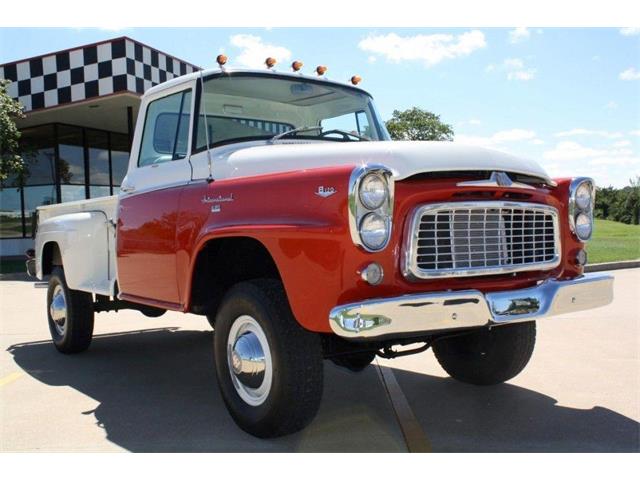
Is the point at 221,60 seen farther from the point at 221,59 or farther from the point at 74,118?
the point at 74,118

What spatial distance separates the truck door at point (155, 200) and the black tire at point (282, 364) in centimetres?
80

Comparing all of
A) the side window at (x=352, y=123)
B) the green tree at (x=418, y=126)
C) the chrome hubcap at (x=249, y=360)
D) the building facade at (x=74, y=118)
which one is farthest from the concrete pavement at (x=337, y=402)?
the green tree at (x=418, y=126)

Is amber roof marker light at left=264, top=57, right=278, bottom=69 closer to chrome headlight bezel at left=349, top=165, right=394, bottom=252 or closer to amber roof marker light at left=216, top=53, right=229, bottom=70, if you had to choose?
amber roof marker light at left=216, top=53, right=229, bottom=70

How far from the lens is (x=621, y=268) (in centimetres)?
1195

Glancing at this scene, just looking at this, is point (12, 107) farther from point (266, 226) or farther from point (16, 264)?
point (266, 226)

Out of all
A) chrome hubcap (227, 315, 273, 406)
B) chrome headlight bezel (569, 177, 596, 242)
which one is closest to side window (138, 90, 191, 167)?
chrome hubcap (227, 315, 273, 406)

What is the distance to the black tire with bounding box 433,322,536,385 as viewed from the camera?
3.84 metres

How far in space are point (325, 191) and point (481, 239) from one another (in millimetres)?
831

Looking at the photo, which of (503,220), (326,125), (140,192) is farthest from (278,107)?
(503,220)

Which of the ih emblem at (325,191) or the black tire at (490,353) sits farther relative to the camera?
the black tire at (490,353)

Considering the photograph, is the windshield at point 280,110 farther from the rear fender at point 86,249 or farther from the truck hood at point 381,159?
the rear fender at point 86,249

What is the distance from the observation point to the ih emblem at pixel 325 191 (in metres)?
2.71

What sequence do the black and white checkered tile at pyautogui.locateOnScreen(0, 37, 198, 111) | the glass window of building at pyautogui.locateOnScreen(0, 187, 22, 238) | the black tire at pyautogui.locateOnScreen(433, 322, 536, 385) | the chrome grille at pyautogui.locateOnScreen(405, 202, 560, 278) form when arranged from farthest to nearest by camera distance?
the glass window of building at pyautogui.locateOnScreen(0, 187, 22, 238), the black and white checkered tile at pyautogui.locateOnScreen(0, 37, 198, 111), the black tire at pyautogui.locateOnScreen(433, 322, 536, 385), the chrome grille at pyautogui.locateOnScreen(405, 202, 560, 278)

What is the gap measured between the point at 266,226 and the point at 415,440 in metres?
1.31
